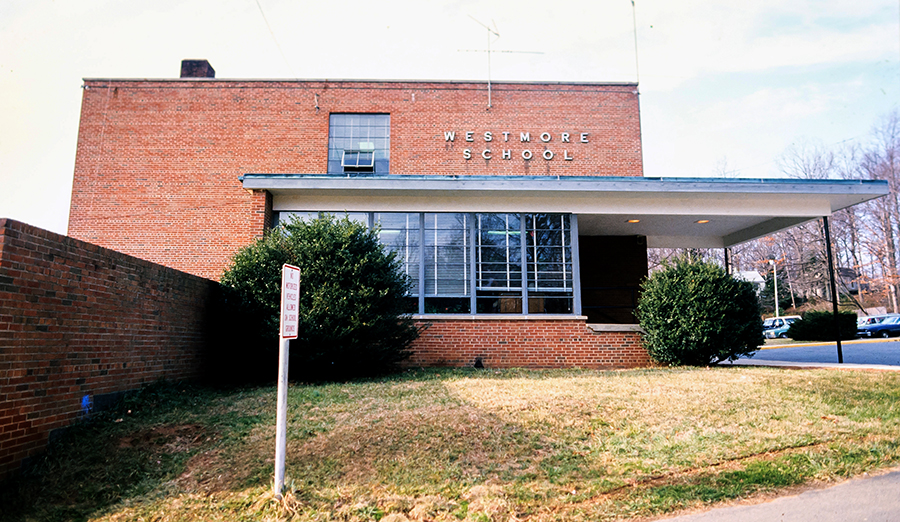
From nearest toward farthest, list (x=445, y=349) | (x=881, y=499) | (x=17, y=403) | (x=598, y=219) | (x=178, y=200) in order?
1. (x=881, y=499)
2. (x=17, y=403)
3. (x=445, y=349)
4. (x=598, y=219)
5. (x=178, y=200)

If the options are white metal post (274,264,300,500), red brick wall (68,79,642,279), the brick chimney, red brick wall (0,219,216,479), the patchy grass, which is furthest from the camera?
the brick chimney

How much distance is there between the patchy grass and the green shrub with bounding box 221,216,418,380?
4.23 ft

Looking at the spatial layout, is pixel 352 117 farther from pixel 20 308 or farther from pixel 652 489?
pixel 652 489

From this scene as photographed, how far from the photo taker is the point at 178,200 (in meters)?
16.5

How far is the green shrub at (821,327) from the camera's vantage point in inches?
931

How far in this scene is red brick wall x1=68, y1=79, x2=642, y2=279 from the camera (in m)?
16.5

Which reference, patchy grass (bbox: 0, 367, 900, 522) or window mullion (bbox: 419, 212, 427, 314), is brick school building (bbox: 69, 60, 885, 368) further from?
patchy grass (bbox: 0, 367, 900, 522)

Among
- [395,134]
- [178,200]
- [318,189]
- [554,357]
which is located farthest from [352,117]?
[554,357]

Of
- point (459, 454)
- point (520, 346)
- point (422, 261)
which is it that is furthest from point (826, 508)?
→ point (422, 261)

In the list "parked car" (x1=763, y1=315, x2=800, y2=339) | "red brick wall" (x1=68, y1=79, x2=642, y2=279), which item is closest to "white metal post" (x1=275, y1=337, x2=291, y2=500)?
"red brick wall" (x1=68, y1=79, x2=642, y2=279)

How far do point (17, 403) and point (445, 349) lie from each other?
299 inches

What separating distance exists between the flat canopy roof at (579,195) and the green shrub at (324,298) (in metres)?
2.20

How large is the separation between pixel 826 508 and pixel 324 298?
6844mm

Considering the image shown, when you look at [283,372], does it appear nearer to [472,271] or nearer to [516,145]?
[472,271]
